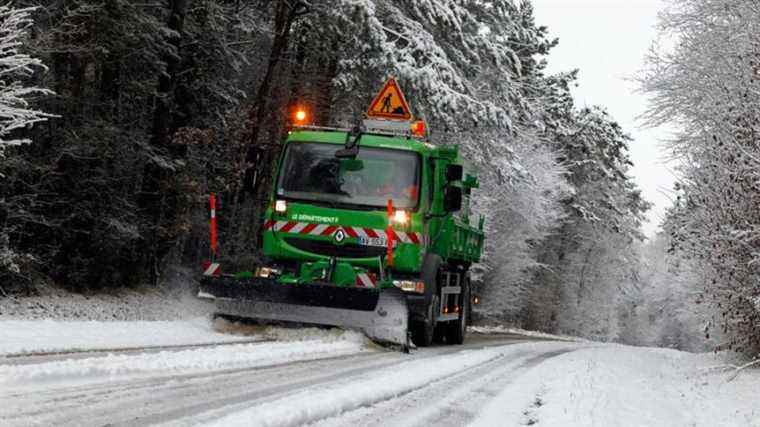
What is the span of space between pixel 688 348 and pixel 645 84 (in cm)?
6970

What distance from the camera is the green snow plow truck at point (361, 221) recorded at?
11.4m

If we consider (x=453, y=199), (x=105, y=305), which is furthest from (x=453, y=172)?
(x=105, y=305)

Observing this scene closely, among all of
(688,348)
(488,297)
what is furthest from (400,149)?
(688,348)

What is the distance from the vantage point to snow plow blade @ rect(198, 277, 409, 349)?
1095 centimetres

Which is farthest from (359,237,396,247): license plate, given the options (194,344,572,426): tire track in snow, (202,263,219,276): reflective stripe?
(194,344,572,426): tire track in snow

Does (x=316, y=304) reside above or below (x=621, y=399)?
above

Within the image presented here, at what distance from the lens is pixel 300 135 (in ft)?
42.3

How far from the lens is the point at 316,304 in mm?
10992

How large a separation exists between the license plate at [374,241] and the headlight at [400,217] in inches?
12.8

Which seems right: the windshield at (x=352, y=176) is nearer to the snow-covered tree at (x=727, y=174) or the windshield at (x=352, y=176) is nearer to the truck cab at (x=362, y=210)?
the truck cab at (x=362, y=210)

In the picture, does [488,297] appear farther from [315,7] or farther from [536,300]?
[315,7]

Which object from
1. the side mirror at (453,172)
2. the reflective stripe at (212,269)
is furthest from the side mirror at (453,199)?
the reflective stripe at (212,269)

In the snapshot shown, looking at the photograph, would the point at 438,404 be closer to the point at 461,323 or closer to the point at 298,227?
the point at 298,227

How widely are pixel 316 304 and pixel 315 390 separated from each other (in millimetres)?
4558
